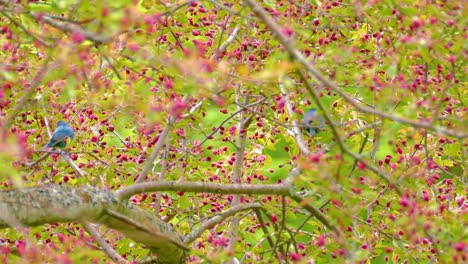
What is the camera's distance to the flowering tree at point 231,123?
11.9 ft

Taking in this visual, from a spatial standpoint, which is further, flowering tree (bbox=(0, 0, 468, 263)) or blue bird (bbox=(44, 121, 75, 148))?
blue bird (bbox=(44, 121, 75, 148))

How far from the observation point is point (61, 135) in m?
5.90

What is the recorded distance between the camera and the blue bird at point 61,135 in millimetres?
5879

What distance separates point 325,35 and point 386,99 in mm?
2852

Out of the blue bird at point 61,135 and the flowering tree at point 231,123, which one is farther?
the blue bird at point 61,135

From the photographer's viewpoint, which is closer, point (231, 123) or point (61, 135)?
point (61, 135)

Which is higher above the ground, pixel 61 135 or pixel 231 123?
pixel 61 135

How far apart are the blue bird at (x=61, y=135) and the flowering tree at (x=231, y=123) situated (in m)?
0.10

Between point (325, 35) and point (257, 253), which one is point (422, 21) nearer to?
point (257, 253)

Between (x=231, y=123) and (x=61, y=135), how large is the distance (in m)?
1.78

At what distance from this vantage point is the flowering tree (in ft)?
11.9

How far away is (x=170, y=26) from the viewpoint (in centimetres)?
577

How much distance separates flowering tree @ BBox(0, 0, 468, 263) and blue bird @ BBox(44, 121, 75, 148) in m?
0.10

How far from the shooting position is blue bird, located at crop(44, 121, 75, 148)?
5879 millimetres
